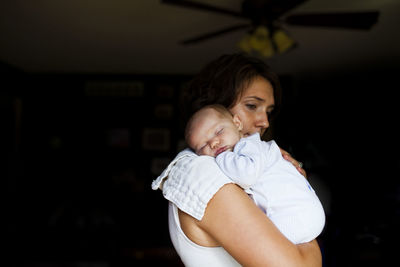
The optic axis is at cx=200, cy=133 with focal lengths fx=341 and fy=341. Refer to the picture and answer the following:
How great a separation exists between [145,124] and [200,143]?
4579 millimetres

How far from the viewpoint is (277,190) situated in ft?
3.08

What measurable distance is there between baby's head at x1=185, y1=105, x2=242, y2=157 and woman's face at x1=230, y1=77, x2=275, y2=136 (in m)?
0.10

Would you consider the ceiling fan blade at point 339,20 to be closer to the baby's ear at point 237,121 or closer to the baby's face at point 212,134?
the baby's ear at point 237,121

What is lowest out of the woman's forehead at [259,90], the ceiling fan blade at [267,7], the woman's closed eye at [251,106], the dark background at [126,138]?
the dark background at [126,138]

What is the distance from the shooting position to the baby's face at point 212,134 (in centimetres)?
108

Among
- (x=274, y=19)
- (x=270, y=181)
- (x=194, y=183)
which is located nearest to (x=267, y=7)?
(x=274, y=19)

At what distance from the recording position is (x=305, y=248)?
86cm

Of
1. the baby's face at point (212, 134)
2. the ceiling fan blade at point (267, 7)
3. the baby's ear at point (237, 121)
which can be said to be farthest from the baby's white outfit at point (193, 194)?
the ceiling fan blade at point (267, 7)

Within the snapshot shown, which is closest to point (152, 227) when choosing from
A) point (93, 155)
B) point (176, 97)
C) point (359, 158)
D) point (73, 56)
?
point (93, 155)

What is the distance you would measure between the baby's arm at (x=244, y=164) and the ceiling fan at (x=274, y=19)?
1.70 metres

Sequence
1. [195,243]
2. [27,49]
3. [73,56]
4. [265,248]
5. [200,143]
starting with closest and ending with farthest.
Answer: [265,248] < [195,243] < [200,143] < [27,49] < [73,56]

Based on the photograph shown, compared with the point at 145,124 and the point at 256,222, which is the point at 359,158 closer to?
the point at 145,124

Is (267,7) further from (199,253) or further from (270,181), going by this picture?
(199,253)

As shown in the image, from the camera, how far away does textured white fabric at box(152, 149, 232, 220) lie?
0.81 meters
